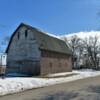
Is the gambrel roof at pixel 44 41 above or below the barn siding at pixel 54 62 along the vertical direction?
above

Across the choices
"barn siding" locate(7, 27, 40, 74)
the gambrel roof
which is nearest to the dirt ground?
"barn siding" locate(7, 27, 40, 74)

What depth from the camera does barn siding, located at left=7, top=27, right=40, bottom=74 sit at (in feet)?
117

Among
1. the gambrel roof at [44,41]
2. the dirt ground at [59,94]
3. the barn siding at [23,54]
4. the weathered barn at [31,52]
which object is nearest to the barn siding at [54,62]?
the weathered barn at [31,52]

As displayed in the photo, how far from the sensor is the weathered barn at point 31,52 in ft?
116

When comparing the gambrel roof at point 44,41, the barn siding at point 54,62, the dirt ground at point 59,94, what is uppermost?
the gambrel roof at point 44,41

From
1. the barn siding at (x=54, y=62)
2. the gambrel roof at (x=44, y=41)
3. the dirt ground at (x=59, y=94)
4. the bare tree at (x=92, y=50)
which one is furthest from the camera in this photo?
the bare tree at (x=92, y=50)

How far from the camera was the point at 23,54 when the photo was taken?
37.4 m

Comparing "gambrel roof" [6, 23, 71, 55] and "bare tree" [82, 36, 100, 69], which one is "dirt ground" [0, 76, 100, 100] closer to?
"gambrel roof" [6, 23, 71, 55]

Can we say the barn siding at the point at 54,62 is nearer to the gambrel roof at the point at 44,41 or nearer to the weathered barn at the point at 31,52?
the weathered barn at the point at 31,52

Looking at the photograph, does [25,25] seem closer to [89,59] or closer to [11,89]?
[11,89]

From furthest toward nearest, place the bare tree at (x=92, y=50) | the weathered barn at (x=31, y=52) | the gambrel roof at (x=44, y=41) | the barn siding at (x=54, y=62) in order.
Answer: the bare tree at (x=92, y=50), the barn siding at (x=54, y=62), the gambrel roof at (x=44, y=41), the weathered barn at (x=31, y=52)

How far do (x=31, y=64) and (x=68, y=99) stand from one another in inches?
949

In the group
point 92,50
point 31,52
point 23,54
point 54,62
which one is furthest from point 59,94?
point 92,50

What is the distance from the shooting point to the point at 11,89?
16.1 m
